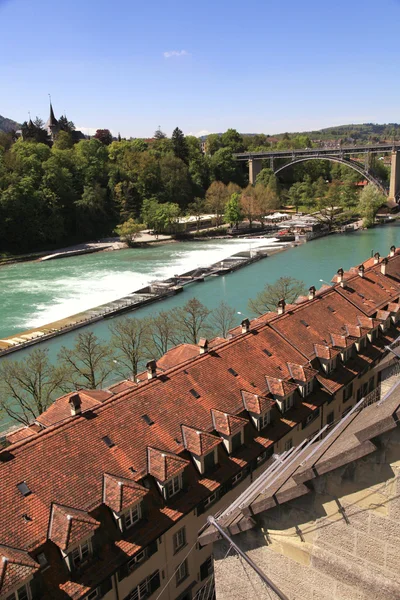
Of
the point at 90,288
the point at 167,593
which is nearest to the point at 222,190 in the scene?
the point at 90,288

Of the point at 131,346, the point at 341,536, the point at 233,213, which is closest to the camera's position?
the point at 341,536

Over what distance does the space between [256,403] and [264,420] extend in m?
0.67

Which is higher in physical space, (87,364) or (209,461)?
(209,461)

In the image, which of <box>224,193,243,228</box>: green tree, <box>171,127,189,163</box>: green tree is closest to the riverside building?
<box>224,193,243,228</box>: green tree

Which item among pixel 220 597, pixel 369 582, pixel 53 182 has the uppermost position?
pixel 53 182

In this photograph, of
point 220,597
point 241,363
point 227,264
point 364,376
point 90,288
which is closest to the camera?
point 220,597

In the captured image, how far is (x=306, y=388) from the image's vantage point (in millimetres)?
16516

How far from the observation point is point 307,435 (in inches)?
645

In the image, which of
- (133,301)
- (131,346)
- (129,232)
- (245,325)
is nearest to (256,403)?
(245,325)

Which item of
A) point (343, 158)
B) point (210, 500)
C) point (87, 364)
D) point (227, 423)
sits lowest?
point (87, 364)

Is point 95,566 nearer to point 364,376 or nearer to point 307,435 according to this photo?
point 307,435

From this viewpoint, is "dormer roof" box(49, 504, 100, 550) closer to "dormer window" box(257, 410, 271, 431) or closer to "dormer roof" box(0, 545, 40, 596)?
"dormer roof" box(0, 545, 40, 596)

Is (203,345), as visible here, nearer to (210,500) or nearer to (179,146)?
(210,500)

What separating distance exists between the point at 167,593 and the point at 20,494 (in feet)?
15.2
